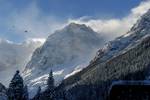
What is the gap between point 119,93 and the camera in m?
12.1

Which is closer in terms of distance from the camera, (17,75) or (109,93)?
(109,93)

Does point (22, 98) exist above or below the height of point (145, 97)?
above

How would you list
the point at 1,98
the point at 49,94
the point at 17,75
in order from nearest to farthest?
the point at 17,75, the point at 49,94, the point at 1,98

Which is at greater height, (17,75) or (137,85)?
(17,75)

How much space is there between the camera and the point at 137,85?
464 inches

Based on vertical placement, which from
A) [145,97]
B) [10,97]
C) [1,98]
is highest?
[1,98]

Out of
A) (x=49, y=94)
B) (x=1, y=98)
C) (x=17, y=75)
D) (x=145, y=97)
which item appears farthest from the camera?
(x=1, y=98)

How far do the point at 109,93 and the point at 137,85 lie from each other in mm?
642

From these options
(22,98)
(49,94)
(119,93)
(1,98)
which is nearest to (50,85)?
(49,94)

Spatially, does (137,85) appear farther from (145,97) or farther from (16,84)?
(16,84)

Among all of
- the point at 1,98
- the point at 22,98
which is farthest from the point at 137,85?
the point at 1,98

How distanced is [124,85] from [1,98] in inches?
5697

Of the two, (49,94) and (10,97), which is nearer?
(10,97)

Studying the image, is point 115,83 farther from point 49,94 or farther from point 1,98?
point 1,98
